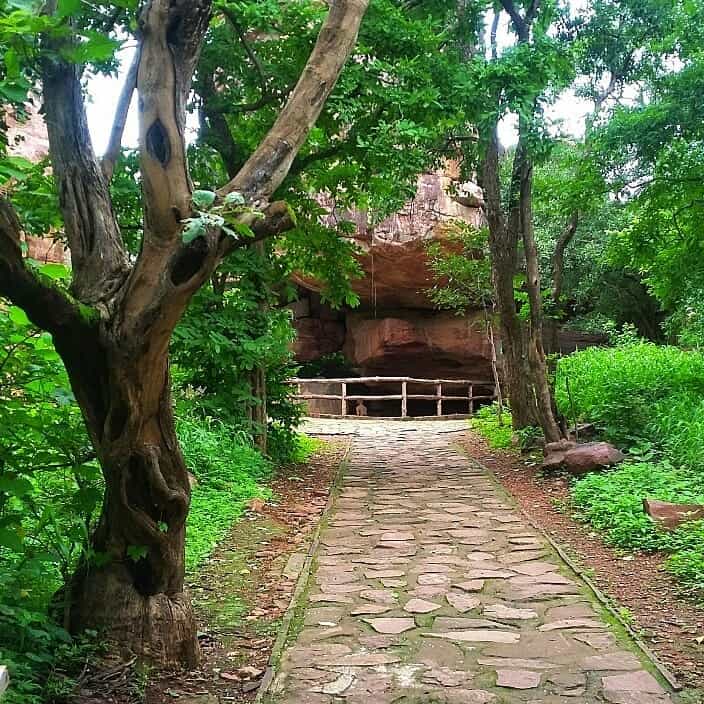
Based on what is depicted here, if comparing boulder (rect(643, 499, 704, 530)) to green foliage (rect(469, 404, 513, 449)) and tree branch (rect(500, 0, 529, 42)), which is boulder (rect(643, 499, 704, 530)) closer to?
green foliage (rect(469, 404, 513, 449))

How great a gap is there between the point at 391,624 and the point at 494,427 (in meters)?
9.43

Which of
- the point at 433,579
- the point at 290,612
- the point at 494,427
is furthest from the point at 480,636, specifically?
the point at 494,427

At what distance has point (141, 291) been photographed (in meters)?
2.78

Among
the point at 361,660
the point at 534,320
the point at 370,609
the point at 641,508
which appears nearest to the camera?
the point at 361,660

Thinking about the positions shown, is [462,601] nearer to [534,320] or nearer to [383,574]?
[383,574]

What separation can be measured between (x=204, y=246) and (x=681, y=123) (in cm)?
736

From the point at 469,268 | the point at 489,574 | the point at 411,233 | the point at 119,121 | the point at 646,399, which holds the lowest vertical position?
the point at 489,574

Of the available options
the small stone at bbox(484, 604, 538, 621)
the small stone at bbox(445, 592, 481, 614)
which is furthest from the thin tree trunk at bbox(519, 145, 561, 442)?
the small stone at bbox(484, 604, 538, 621)

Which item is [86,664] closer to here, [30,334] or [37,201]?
[30,334]

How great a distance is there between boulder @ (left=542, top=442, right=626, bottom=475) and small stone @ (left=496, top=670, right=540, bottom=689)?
4.56m

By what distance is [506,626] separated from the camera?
3914 mm

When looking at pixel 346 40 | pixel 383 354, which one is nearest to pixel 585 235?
pixel 383 354

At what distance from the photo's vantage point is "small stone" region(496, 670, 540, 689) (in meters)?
3.19

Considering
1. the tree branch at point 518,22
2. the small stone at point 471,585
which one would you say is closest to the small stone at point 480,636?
the small stone at point 471,585
